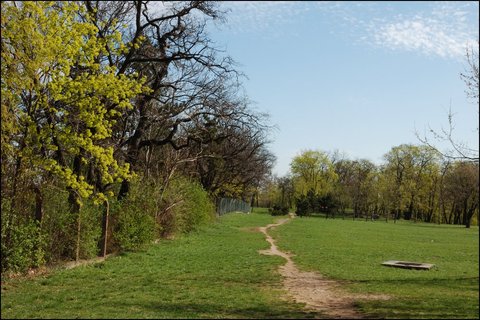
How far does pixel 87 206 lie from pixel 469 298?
1130cm

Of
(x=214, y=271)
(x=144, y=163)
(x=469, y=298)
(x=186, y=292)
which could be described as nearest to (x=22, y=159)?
(x=186, y=292)

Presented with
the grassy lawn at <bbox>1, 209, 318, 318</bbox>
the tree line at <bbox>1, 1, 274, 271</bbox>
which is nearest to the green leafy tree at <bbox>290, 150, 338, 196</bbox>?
the tree line at <bbox>1, 1, 274, 271</bbox>

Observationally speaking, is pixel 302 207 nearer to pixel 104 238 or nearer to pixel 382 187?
pixel 382 187

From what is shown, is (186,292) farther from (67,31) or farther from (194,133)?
(194,133)

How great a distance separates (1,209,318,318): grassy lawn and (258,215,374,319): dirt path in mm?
397

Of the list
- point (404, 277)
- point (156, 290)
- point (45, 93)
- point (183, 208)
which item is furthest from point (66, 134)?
point (183, 208)

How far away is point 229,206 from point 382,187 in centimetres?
2779

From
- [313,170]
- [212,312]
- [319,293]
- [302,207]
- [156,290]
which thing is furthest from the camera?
[313,170]

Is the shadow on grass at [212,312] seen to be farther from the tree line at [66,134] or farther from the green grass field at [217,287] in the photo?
the tree line at [66,134]

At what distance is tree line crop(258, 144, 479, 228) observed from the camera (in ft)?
252

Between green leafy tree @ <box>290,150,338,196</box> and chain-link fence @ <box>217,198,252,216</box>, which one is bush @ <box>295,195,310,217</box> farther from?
green leafy tree @ <box>290,150,338,196</box>

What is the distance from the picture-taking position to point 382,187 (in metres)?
78.1

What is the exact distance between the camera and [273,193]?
107 m

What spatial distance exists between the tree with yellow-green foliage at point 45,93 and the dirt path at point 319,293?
19.4 ft
